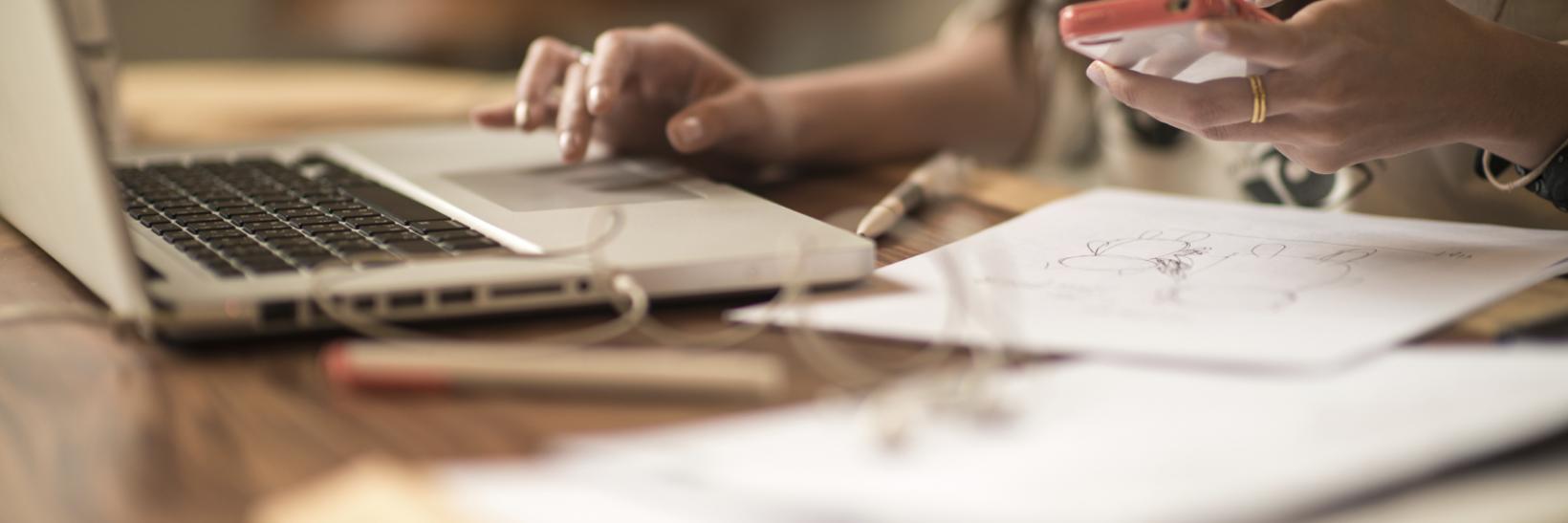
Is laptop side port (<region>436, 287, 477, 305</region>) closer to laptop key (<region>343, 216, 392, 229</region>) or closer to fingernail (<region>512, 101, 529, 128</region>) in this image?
laptop key (<region>343, 216, 392, 229</region>)

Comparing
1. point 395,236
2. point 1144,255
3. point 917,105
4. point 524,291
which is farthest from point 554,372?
point 917,105

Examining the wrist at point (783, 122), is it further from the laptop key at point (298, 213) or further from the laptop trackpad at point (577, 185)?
the laptop key at point (298, 213)

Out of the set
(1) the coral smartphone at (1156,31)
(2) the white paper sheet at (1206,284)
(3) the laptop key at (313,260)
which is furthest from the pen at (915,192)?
(3) the laptop key at (313,260)

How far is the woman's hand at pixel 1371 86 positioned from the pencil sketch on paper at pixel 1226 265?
0.16 ft

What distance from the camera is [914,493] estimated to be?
30 centimetres

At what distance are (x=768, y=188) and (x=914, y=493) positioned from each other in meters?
0.53

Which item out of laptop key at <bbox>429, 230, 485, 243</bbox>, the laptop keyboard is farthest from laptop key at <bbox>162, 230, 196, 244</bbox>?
laptop key at <bbox>429, 230, 485, 243</bbox>

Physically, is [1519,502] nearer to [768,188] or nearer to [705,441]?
[705,441]

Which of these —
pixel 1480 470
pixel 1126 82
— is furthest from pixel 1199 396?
pixel 1126 82

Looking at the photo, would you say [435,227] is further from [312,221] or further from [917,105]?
[917,105]

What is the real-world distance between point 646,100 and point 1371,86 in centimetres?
48

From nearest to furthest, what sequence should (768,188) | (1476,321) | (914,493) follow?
1. (914,493)
2. (1476,321)
3. (768,188)

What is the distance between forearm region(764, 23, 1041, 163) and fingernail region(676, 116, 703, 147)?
0.13 meters

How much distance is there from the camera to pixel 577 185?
70cm
